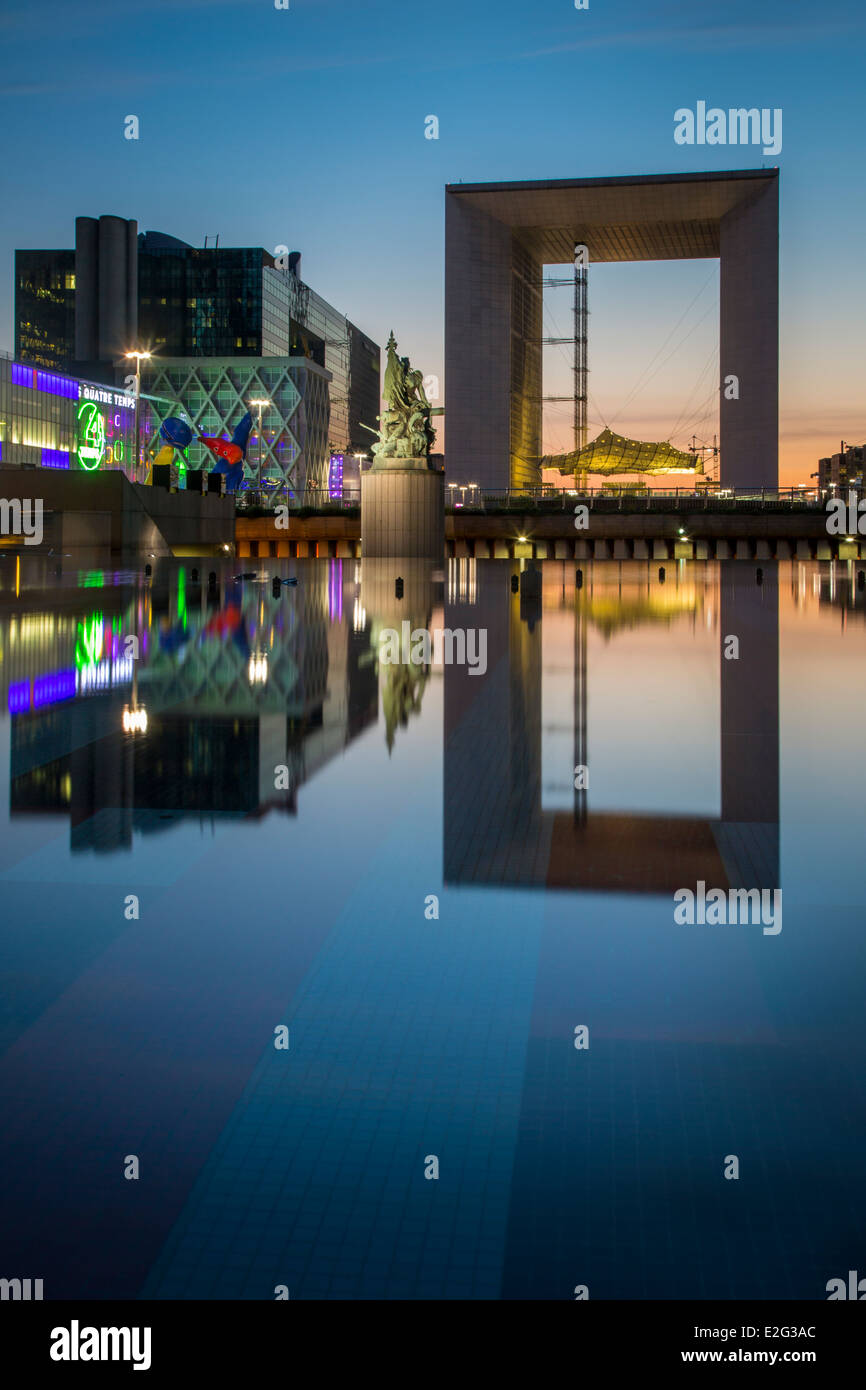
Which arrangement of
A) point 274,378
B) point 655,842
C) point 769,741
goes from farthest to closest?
1. point 274,378
2. point 769,741
3. point 655,842

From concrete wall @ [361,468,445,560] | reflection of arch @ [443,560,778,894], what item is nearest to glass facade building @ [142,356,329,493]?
concrete wall @ [361,468,445,560]

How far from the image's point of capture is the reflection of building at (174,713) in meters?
7.99

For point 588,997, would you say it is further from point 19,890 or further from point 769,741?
point 769,741

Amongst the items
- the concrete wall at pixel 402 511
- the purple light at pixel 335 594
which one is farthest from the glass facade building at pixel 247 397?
the purple light at pixel 335 594

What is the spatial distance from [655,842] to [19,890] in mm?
3139

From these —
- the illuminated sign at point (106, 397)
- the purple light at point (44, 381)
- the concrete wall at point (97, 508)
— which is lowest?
the concrete wall at point (97, 508)

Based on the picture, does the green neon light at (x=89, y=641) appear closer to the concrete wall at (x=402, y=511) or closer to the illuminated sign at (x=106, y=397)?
the concrete wall at (x=402, y=511)

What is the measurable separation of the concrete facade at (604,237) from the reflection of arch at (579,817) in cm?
7536

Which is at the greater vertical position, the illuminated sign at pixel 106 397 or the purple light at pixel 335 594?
the illuminated sign at pixel 106 397

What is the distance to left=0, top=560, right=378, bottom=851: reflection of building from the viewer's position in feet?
26.2

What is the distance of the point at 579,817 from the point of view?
7582 mm

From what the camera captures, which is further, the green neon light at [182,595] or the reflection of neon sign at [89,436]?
the reflection of neon sign at [89,436]
